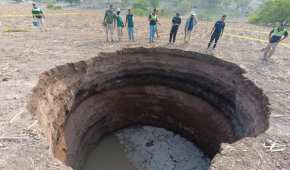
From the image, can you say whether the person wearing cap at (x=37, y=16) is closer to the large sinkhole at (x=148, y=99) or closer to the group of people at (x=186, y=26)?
the group of people at (x=186, y=26)

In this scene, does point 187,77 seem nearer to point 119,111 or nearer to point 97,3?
point 119,111

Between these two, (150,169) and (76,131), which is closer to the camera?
(76,131)

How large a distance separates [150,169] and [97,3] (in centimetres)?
5073

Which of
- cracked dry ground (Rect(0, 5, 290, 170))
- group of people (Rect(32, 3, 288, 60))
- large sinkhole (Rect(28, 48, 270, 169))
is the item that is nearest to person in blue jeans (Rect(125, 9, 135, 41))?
group of people (Rect(32, 3, 288, 60))

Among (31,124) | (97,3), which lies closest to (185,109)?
(31,124)

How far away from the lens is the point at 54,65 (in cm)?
749

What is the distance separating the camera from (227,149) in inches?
173

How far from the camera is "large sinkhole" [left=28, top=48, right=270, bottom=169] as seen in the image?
6738 mm

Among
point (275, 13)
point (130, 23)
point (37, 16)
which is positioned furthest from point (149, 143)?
point (275, 13)

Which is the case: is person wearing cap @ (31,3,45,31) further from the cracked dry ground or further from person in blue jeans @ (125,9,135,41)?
person in blue jeans @ (125,9,135,41)

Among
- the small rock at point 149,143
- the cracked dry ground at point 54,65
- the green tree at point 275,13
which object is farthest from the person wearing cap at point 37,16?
the green tree at point 275,13

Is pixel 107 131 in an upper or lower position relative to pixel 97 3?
lower

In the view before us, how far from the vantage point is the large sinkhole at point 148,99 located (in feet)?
22.1

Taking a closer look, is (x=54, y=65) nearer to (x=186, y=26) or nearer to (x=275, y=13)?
(x=186, y=26)
